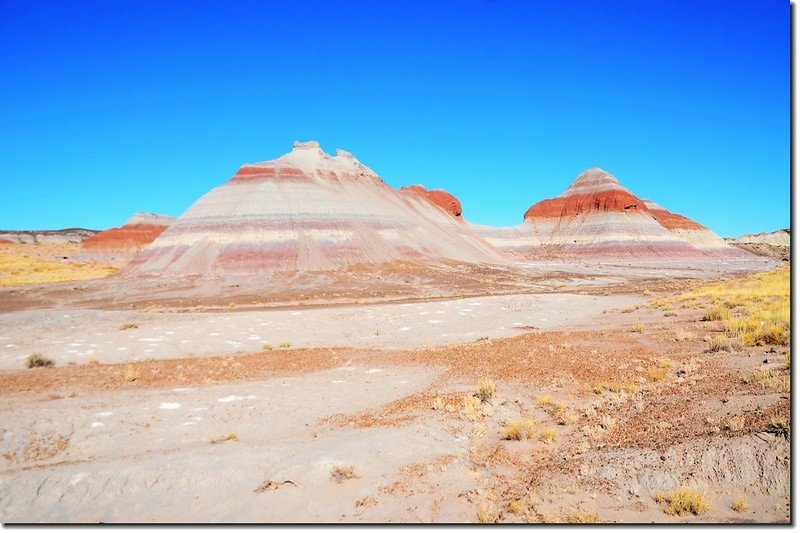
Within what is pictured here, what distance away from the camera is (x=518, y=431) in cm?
786

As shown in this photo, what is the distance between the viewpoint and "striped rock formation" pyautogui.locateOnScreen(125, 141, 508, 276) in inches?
2328

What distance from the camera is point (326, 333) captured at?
21.2 meters

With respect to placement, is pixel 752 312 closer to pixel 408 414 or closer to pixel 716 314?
pixel 716 314

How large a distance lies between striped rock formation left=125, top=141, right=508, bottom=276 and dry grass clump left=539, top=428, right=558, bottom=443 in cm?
5074

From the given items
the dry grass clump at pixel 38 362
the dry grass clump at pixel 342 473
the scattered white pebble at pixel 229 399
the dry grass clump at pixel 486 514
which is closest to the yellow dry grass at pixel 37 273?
the dry grass clump at pixel 38 362

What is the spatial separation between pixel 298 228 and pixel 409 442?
189ft

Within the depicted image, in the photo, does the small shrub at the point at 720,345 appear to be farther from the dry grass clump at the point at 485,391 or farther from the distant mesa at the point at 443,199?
the distant mesa at the point at 443,199

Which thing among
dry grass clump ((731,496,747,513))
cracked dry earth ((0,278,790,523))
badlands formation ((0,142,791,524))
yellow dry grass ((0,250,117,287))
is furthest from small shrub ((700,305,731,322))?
yellow dry grass ((0,250,117,287))

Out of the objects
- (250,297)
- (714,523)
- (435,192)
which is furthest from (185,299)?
(435,192)

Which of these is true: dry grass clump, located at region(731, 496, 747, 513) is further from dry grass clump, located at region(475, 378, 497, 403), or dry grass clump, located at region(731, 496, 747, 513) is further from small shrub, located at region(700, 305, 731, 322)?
small shrub, located at region(700, 305, 731, 322)

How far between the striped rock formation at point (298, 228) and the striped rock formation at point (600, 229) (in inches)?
1018

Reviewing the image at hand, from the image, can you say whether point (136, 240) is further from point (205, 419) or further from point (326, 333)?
point (205, 419)

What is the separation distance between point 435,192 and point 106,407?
337 feet

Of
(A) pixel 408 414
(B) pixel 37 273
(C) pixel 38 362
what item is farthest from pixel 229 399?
(B) pixel 37 273
